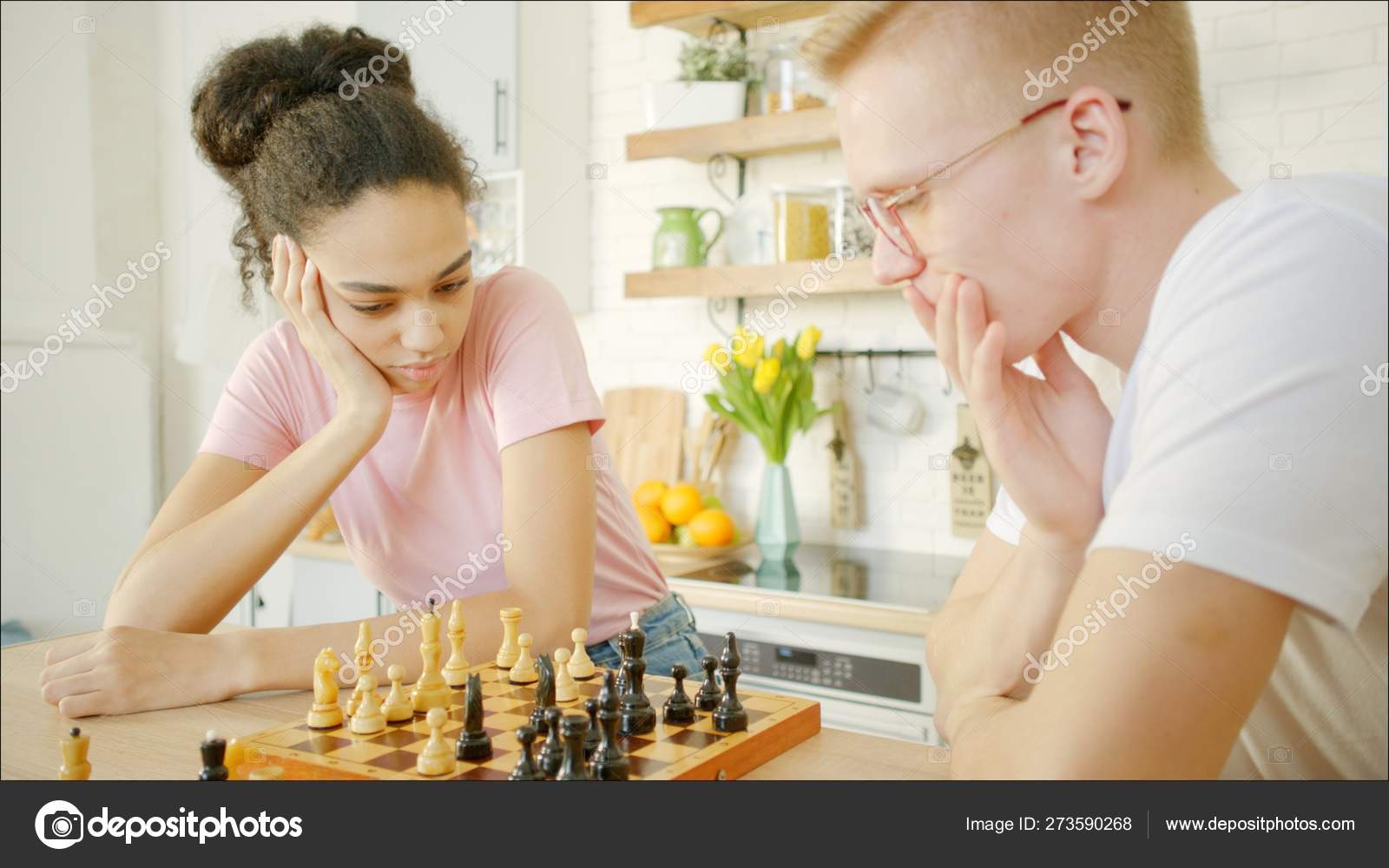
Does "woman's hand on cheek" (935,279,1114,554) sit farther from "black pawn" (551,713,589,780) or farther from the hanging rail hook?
the hanging rail hook

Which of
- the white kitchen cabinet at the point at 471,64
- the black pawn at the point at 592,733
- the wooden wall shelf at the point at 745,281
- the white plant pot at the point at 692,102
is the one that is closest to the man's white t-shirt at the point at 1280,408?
the black pawn at the point at 592,733

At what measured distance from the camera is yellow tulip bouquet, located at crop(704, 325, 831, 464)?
3.28m

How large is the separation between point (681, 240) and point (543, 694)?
244cm

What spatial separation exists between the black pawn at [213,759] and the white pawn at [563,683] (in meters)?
0.36

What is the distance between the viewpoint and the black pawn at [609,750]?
988mm

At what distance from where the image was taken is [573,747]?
994mm

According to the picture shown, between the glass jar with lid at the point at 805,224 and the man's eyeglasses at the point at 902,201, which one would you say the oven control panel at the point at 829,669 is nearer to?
the glass jar with lid at the point at 805,224

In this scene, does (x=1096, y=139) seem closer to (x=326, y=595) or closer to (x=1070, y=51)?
(x=1070, y=51)

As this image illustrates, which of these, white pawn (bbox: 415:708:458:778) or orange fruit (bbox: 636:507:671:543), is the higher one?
orange fruit (bbox: 636:507:671:543)

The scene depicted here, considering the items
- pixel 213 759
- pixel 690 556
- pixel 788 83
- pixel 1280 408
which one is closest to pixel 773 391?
pixel 690 556

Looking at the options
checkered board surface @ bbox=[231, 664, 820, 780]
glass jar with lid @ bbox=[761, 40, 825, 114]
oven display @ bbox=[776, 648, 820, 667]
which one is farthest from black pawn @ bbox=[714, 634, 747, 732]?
glass jar with lid @ bbox=[761, 40, 825, 114]

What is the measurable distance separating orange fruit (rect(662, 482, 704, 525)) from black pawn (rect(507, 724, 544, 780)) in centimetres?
230
